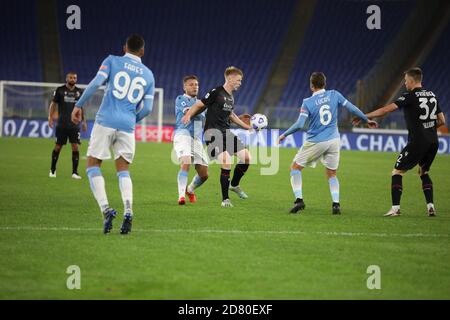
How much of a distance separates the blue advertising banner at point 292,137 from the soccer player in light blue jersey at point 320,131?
70.9 ft

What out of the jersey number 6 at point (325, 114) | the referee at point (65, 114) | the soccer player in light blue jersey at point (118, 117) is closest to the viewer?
the soccer player in light blue jersey at point (118, 117)

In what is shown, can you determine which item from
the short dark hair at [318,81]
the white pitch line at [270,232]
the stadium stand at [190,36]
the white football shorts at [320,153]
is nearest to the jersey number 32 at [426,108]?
the white football shorts at [320,153]

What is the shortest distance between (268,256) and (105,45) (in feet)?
118

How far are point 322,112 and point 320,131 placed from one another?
0.94ft

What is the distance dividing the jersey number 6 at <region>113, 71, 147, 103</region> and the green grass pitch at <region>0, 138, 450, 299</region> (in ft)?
5.12

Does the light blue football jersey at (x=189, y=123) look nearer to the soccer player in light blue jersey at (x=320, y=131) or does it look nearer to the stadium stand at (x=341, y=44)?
the soccer player in light blue jersey at (x=320, y=131)

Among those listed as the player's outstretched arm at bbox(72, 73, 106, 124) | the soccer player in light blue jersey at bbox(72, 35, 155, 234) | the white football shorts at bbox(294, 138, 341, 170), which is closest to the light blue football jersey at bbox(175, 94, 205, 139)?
the white football shorts at bbox(294, 138, 341, 170)

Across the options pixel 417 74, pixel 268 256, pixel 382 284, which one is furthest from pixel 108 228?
pixel 417 74

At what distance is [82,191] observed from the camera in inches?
529

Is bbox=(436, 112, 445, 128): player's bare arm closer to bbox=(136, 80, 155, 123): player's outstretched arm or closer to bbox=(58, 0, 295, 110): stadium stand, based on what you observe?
bbox=(136, 80, 155, 123): player's outstretched arm

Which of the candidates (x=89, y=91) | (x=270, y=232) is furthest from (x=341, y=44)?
(x=89, y=91)

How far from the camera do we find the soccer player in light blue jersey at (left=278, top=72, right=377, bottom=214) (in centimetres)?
1109

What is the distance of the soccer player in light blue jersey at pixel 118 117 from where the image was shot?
8.51 meters
